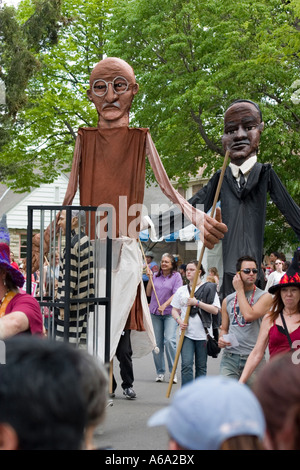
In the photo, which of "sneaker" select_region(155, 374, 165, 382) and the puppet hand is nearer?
the puppet hand

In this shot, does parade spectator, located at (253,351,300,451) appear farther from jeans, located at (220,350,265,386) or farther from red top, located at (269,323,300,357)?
jeans, located at (220,350,265,386)

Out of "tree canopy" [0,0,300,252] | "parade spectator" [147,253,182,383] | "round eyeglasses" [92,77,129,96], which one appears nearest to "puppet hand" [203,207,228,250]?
"round eyeglasses" [92,77,129,96]

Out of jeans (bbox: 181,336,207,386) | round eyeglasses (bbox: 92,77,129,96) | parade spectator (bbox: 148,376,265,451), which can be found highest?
round eyeglasses (bbox: 92,77,129,96)

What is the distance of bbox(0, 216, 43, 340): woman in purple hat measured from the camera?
15.3 feet

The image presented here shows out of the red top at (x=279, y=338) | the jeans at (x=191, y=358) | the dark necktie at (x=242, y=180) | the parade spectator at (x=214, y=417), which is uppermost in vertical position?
the dark necktie at (x=242, y=180)

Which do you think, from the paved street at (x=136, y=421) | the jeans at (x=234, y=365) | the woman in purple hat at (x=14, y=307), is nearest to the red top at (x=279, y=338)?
the jeans at (x=234, y=365)

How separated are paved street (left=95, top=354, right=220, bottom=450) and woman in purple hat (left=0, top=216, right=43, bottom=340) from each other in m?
0.85

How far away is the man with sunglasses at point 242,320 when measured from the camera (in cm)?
688

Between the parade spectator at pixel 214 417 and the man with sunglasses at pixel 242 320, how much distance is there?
194 inches

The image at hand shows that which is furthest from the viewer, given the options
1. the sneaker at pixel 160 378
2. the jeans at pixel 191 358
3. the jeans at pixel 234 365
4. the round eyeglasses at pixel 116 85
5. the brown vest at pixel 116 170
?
the sneaker at pixel 160 378

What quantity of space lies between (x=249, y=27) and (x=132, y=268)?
52.2ft

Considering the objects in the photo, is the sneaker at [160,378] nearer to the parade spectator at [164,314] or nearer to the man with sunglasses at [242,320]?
the parade spectator at [164,314]

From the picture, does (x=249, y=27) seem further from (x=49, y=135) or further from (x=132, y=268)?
(x=132, y=268)

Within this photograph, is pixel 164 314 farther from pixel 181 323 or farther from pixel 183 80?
pixel 183 80
